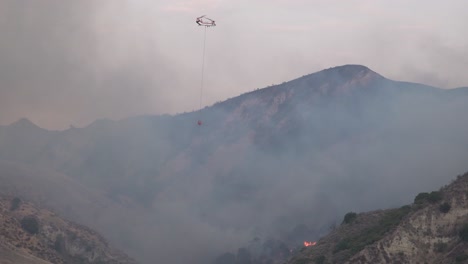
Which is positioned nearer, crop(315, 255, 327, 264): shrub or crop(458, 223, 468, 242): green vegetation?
crop(458, 223, 468, 242): green vegetation

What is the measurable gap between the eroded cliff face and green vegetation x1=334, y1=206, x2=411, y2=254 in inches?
175

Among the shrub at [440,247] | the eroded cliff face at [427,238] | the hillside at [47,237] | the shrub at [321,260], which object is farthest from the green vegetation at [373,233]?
the hillside at [47,237]

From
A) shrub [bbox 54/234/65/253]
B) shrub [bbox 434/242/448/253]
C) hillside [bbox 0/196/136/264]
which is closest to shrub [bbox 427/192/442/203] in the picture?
shrub [bbox 434/242/448/253]

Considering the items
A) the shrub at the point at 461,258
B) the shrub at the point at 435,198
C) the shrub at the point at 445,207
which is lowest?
the shrub at the point at 461,258

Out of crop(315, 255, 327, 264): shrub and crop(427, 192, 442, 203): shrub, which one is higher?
crop(427, 192, 442, 203): shrub

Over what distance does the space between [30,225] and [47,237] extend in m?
8.60

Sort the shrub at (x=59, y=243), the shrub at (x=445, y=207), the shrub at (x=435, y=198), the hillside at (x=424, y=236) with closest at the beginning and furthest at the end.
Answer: the hillside at (x=424, y=236) → the shrub at (x=445, y=207) → the shrub at (x=435, y=198) → the shrub at (x=59, y=243)

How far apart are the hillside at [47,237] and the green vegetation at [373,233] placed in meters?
79.3

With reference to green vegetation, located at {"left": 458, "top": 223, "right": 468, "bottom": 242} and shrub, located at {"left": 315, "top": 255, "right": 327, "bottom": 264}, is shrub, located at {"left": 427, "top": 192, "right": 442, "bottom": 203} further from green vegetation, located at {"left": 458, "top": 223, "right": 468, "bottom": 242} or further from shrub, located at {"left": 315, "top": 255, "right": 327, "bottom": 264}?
shrub, located at {"left": 315, "top": 255, "right": 327, "bottom": 264}

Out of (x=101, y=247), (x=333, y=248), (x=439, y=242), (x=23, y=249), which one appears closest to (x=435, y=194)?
(x=439, y=242)

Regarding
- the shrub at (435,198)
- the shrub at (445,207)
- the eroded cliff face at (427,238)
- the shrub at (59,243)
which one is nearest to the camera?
the eroded cliff face at (427,238)

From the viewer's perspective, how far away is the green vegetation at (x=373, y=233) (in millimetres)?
100500

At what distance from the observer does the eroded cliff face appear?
9025cm

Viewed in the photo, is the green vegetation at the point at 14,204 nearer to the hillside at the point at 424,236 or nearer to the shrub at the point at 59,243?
the shrub at the point at 59,243
